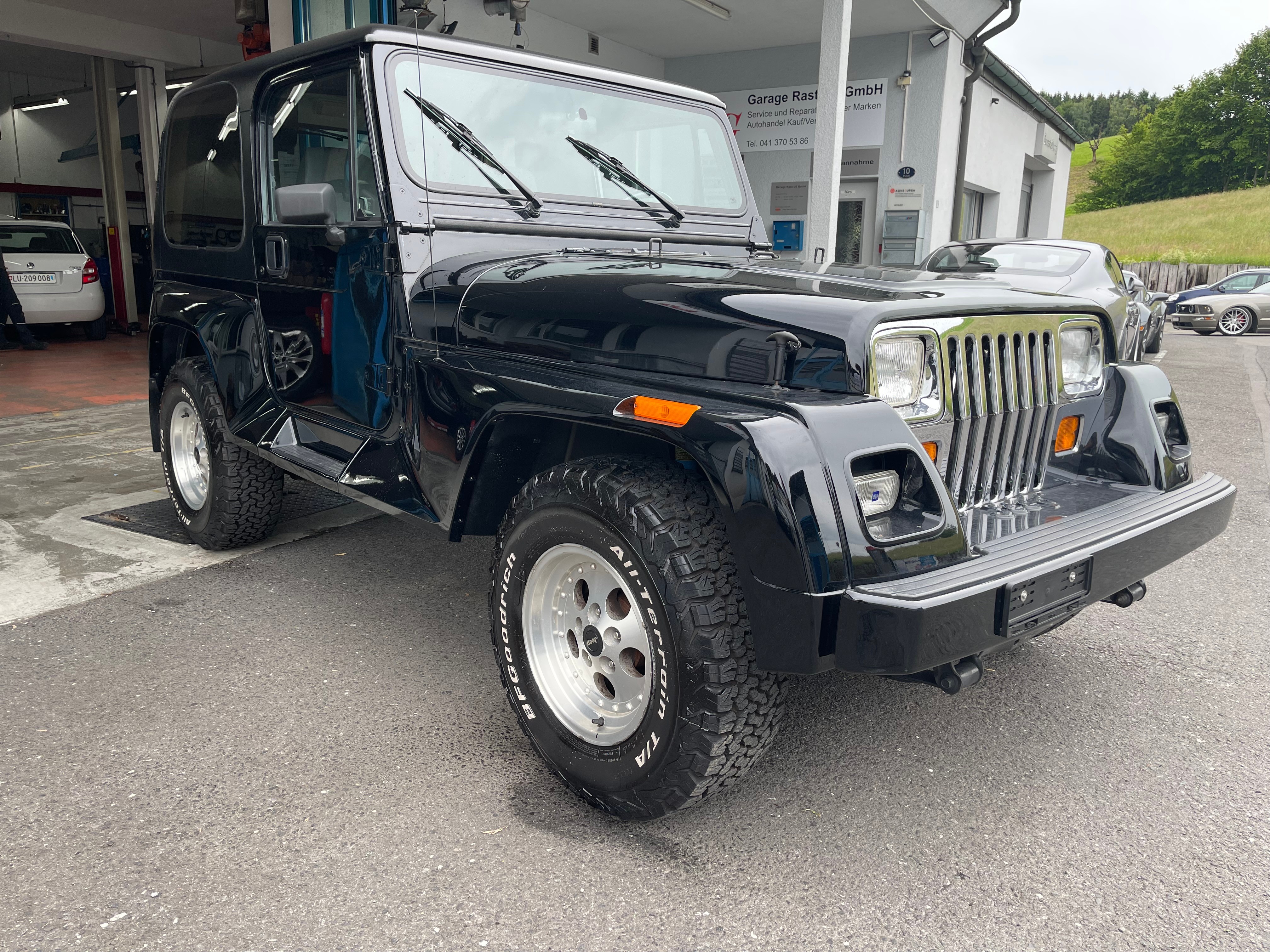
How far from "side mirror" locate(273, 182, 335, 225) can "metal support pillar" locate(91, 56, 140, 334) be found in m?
13.9

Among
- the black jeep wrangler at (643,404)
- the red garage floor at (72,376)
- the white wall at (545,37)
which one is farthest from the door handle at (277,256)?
the red garage floor at (72,376)

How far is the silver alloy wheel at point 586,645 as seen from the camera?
7.56 feet

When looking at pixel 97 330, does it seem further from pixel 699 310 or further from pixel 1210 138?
pixel 1210 138

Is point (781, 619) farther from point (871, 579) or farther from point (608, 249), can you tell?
point (608, 249)

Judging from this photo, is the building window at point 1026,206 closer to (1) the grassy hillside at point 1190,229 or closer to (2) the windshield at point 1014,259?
(1) the grassy hillside at point 1190,229

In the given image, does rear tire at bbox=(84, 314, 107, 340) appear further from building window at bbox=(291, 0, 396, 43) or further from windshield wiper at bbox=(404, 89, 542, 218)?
windshield wiper at bbox=(404, 89, 542, 218)

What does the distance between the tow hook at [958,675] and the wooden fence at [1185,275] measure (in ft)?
110

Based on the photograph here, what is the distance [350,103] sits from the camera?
303cm

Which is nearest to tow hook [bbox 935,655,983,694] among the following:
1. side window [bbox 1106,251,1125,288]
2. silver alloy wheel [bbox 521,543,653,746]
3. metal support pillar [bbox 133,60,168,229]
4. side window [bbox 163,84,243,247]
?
silver alloy wheel [bbox 521,543,653,746]

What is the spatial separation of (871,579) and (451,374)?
4.46ft


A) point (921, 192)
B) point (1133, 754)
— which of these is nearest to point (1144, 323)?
point (921, 192)

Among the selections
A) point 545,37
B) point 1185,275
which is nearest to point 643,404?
point 545,37

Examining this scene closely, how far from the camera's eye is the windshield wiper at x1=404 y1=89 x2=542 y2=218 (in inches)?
118

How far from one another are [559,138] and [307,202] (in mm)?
923
